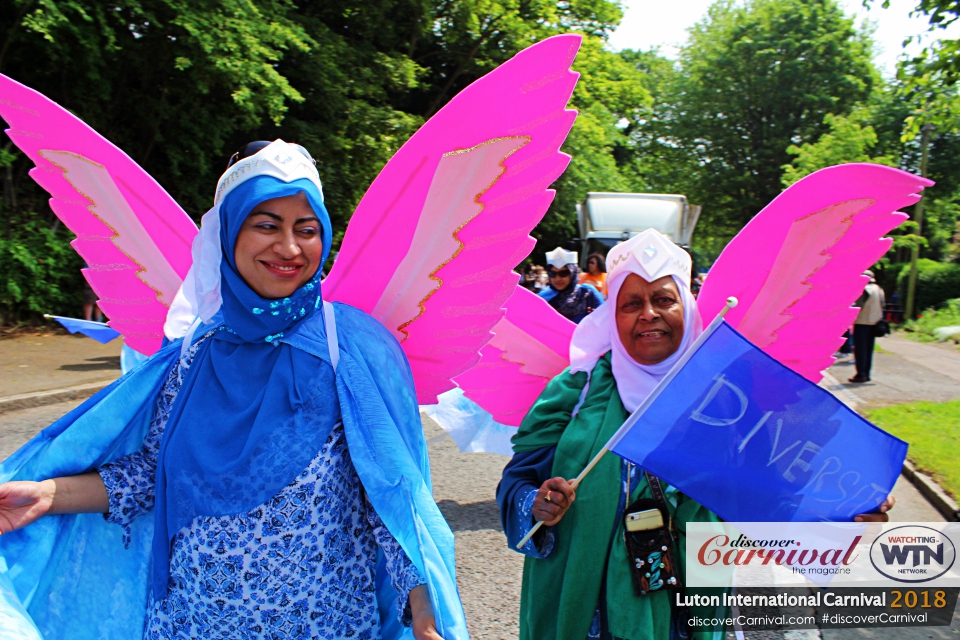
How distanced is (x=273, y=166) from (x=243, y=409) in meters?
0.59

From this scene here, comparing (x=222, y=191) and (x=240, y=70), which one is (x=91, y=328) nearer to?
(x=222, y=191)

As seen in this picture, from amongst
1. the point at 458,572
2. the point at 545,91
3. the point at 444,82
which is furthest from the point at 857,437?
the point at 444,82

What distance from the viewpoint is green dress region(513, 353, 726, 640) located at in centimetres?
224

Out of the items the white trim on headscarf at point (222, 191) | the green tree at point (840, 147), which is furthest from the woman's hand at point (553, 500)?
the green tree at point (840, 147)

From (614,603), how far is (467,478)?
436cm

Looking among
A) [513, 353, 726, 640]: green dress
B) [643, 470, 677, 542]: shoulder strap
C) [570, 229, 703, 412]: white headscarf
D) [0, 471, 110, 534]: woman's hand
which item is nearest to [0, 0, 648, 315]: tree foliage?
[0, 471, 110, 534]: woman's hand

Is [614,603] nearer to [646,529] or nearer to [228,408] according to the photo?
[646,529]

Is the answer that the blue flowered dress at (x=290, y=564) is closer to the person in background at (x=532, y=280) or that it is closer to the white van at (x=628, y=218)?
the white van at (x=628, y=218)

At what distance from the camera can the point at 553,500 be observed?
2.25 metres

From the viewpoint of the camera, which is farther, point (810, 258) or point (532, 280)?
point (532, 280)

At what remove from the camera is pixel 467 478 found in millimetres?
6531

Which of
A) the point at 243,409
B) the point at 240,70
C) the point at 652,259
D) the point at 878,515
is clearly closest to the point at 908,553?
the point at 878,515

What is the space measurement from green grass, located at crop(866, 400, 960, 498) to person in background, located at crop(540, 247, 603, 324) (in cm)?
314

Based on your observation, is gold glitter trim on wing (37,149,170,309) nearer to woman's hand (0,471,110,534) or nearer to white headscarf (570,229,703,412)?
woman's hand (0,471,110,534)
